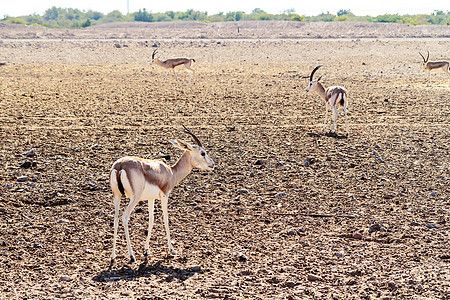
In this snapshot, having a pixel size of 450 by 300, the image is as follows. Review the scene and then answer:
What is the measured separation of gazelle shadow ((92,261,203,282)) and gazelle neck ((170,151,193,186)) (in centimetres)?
125

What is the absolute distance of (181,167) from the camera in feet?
25.4

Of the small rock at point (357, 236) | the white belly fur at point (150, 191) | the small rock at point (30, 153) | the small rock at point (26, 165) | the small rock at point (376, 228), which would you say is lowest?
the small rock at point (357, 236)

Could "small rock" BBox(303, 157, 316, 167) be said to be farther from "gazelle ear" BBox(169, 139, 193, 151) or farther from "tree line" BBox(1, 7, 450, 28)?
"tree line" BBox(1, 7, 450, 28)

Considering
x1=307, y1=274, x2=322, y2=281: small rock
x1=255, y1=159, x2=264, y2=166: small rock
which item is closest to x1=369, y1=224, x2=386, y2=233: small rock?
x1=307, y1=274, x2=322, y2=281: small rock

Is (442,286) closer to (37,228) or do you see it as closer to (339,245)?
(339,245)

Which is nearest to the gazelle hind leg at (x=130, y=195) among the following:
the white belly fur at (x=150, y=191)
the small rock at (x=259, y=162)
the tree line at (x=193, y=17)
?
the white belly fur at (x=150, y=191)

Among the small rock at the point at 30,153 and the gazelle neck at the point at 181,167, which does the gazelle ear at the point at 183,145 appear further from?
the small rock at the point at 30,153

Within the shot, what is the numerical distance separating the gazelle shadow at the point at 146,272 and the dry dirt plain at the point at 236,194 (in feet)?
0.08

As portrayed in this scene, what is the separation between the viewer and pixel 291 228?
809 centimetres

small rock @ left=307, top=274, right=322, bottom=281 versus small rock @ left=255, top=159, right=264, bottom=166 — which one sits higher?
small rock @ left=255, top=159, right=264, bottom=166

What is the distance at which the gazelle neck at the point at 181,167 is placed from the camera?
7650 millimetres

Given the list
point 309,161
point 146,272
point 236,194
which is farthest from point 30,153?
point 146,272

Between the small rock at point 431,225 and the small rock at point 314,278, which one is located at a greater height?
the small rock at point 431,225

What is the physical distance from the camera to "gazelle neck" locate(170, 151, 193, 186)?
25.1 ft
